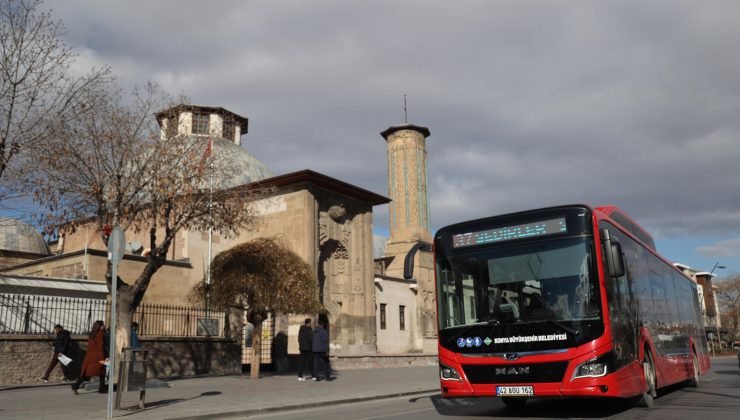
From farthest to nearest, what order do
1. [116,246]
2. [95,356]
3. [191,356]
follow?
[191,356], [95,356], [116,246]

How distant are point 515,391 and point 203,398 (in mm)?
7237

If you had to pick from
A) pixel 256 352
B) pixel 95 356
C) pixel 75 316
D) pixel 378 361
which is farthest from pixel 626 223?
pixel 378 361

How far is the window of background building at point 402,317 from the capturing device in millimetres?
37281

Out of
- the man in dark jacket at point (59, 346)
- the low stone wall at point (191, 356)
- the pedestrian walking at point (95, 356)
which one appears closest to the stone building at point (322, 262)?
the low stone wall at point (191, 356)

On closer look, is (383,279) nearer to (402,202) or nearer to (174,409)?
(402,202)

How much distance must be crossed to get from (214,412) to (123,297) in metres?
6.01

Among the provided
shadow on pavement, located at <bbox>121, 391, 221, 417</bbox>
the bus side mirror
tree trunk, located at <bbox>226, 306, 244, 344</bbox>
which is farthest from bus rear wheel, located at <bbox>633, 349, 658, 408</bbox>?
tree trunk, located at <bbox>226, 306, 244, 344</bbox>

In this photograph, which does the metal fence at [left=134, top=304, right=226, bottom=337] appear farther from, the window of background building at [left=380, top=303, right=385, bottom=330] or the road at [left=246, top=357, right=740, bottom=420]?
the window of background building at [left=380, top=303, right=385, bottom=330]

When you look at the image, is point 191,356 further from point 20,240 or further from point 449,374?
point 20,240

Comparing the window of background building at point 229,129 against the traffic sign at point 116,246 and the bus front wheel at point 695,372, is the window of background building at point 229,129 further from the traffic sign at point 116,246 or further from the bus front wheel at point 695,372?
the bus front wheel at point 695,372

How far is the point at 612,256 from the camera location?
25.8ft

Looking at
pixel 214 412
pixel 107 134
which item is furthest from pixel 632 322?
pixel 107 134

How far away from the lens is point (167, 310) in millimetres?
21938

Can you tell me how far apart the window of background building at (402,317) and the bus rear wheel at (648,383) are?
27.7 meters
